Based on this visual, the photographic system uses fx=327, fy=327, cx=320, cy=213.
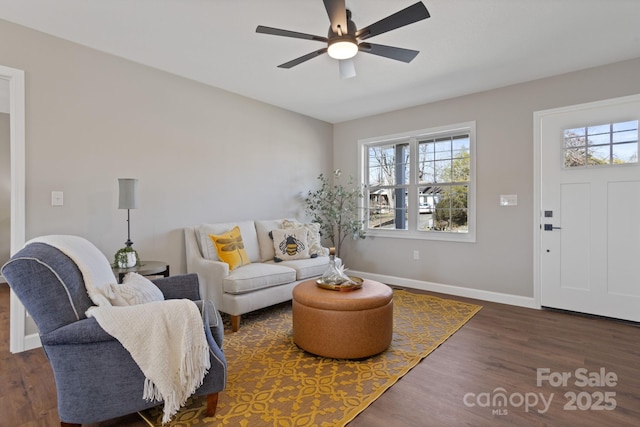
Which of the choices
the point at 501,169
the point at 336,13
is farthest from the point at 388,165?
the point at 336,13

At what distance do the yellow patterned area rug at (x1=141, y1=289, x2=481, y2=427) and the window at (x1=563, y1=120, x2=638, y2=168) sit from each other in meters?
2.04

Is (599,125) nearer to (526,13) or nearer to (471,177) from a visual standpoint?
(471,177)

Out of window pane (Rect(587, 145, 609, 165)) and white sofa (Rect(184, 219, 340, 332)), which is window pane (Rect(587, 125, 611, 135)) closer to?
window pane (Rect(587, 145, 609, 165))

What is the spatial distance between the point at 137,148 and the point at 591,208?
4.67m

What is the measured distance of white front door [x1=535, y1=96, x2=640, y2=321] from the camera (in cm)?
318

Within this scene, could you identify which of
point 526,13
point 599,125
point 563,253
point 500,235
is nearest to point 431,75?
point 526,13

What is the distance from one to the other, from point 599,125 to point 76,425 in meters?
4.81

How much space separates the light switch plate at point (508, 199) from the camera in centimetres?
383

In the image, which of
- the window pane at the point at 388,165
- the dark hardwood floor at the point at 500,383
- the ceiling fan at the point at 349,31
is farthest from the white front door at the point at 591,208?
the ceiling fan at the point at 349,31

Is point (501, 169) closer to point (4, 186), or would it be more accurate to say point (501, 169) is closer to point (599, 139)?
point (599, 139)

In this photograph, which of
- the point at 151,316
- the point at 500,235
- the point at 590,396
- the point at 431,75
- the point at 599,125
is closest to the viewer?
the point at 151,316

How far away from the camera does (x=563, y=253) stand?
11.6 feet

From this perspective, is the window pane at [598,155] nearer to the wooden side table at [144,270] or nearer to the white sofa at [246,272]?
the white sofa at [246,272]

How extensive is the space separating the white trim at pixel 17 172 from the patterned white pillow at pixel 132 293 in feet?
4.52
